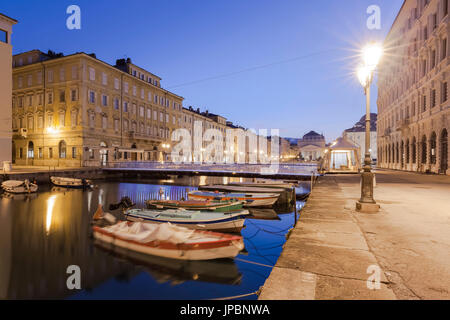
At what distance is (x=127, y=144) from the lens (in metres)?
44.9

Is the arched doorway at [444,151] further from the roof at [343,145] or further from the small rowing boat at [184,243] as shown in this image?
the small rowing boat at [184,243]

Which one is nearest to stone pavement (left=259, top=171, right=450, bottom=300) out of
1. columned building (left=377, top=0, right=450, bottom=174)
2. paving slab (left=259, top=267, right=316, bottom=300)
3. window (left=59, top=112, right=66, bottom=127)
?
paving slab (left=259, top=267, right=316, bottom=300)

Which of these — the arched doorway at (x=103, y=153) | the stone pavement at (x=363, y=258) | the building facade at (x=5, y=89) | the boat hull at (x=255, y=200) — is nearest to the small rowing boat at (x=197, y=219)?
the stone pavement at (x=363, y=258)

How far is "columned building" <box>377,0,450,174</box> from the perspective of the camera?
24.5 meters

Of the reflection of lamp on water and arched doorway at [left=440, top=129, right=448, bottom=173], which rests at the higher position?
arched doorway at [left=440, top=129, right=448, bottom=173]

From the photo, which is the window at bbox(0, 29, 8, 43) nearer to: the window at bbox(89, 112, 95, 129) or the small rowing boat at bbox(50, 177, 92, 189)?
the window at bbox(89, 112, 95, 129)

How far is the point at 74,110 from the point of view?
38062 millimetres

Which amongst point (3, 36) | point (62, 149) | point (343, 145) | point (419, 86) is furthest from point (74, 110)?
point (419, 86)

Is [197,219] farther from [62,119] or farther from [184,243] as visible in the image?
[62,119]

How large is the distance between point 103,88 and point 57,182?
62.7 ft

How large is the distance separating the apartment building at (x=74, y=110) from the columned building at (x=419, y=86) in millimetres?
41637

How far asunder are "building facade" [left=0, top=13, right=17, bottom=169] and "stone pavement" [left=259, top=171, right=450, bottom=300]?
36.5 meters
